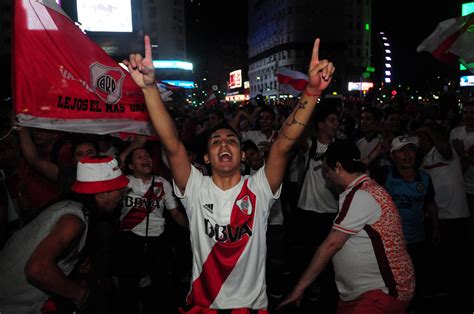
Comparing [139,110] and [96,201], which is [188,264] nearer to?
[139,110]

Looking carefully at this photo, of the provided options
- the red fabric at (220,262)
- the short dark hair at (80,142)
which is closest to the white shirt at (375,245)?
the red fabric at (220,262)

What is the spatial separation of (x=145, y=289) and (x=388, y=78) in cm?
8967

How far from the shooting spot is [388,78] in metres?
85.9

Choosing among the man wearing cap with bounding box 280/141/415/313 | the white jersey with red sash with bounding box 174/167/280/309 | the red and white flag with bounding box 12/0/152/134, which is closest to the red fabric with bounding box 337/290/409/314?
the man wearing cap with bounding box 280/141/415/313

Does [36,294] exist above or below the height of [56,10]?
below

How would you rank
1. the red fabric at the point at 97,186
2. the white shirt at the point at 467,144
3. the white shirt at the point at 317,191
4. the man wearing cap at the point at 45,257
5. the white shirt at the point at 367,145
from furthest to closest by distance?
the white shirt at the point at 367,145
the white shirt at the point at 467,144
the white shirt at the point at 317,191
the red fabric at the point at 97,186
the man wearing cap at the point at 45,257

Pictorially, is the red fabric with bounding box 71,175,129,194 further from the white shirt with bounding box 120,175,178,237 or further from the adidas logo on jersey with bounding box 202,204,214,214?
the white shirt with bounding box 120,175,178,237

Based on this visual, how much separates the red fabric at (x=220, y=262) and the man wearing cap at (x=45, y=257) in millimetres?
857

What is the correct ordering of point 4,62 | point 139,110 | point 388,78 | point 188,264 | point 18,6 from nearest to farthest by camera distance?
1. point 18,6
2. point 139,110
3. point 188,264
4. point 4,62
5. point 388,78

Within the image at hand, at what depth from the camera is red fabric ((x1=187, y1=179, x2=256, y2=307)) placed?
2902mm

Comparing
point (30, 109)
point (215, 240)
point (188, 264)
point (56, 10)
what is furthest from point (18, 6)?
point (188, 264)

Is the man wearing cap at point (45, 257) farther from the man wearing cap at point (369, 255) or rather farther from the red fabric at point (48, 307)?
the man wearing cap at point (369, 255)

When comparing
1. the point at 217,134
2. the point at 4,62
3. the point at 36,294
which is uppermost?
the point at 4,62

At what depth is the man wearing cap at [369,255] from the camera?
125 inches
